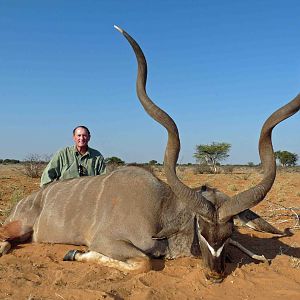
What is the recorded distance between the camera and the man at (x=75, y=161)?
5578mm

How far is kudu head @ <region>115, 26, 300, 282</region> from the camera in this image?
3.25 m

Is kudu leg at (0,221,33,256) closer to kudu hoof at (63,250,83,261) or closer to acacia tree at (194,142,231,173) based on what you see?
kudu hoof at (63,250,83,261)

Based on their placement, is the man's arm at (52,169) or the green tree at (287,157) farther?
the green tree at (287,157)

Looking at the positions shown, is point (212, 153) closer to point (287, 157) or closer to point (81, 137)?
point (287, 157)

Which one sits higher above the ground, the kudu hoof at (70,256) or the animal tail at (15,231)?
the animal tail at (15,231)

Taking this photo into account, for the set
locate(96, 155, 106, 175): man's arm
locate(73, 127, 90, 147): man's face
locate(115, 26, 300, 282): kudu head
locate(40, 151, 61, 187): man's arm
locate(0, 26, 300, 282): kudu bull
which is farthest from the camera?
locate(96, 155, 106, 175): man's arm

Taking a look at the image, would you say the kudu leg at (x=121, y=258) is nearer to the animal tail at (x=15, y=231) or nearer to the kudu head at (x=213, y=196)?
the kudu head at (x=213, y=196)

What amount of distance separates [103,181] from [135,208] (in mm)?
654

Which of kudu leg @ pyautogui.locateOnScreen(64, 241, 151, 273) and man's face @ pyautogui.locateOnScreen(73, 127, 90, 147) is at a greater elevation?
man's face @ pyautogui.locateOnScreen(73, 127, 90, 147)

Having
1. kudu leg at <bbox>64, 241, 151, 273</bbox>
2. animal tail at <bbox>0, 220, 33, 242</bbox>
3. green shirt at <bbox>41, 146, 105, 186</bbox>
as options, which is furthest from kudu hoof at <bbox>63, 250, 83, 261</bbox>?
green shirt at <bbox>41, 146, 105, 186</bbox>

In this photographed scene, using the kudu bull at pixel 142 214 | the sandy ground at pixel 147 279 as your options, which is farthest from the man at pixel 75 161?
the sandy ground at pixel 147 279

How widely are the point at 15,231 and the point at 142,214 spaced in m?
1.55

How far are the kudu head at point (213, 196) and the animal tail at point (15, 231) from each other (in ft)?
5.58

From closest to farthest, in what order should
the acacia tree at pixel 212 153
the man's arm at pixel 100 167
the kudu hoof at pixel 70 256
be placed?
the kudu hoof at pixel 70 256, the man's arm at pixel 100 167, the acacia tree at pixel 212 153
